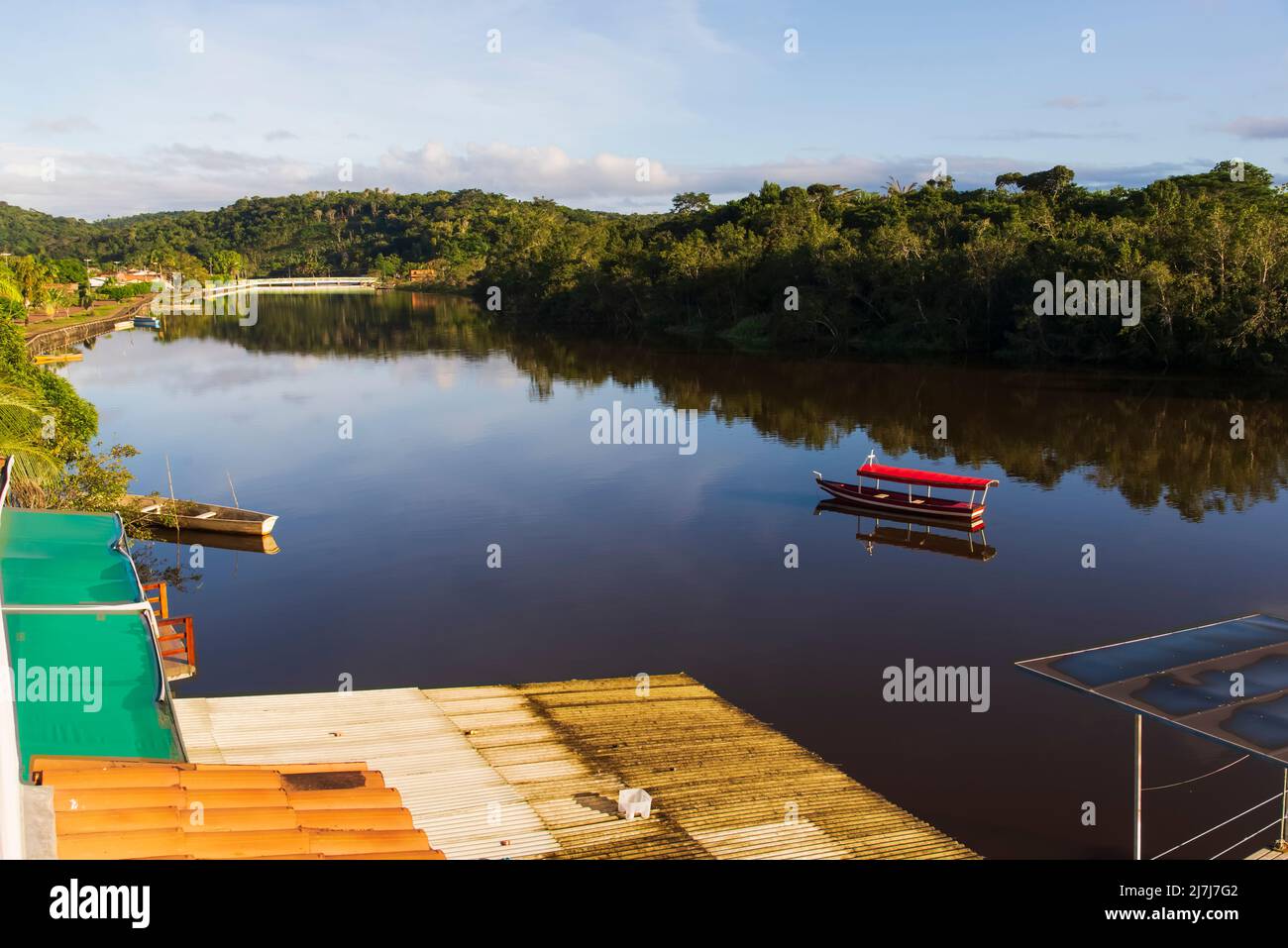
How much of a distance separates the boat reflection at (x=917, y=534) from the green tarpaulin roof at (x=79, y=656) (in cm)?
1861

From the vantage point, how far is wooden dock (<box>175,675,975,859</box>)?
12.1 m

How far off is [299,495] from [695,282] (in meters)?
56.2

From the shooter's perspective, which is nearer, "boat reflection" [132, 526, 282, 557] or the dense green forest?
"boat reflection" [132, 526, 282, 557]

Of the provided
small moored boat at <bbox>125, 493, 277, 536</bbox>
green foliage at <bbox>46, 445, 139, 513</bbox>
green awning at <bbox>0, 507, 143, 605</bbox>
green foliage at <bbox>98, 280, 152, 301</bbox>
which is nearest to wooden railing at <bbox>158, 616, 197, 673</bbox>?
green awning at <bbox>0, 507, 143, 605</bbox>

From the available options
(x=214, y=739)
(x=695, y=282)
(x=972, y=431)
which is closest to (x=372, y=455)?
(x=972, y=431)

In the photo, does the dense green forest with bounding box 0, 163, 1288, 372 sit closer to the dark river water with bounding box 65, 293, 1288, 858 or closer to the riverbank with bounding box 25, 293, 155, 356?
the dark river water with bounding box 65, 293, 1288, 858

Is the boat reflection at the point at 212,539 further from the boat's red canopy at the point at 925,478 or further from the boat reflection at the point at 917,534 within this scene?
the boat's red canopy at the point at 925,478

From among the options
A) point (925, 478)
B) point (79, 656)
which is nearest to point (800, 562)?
point (925, 478)

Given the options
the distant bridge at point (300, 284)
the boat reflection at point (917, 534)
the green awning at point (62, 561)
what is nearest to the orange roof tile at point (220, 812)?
the green awning at point (62, 561)

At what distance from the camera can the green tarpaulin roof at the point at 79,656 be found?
11.5 m

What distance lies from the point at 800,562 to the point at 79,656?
56.8ft

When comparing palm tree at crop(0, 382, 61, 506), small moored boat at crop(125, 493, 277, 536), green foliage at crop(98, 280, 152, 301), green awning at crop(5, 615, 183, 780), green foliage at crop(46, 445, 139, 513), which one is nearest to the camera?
green awning at crop(5, 615, 183, 780)

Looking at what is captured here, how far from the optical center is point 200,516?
97.1 ft

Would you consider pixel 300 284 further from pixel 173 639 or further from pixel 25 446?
pixel 173 639
